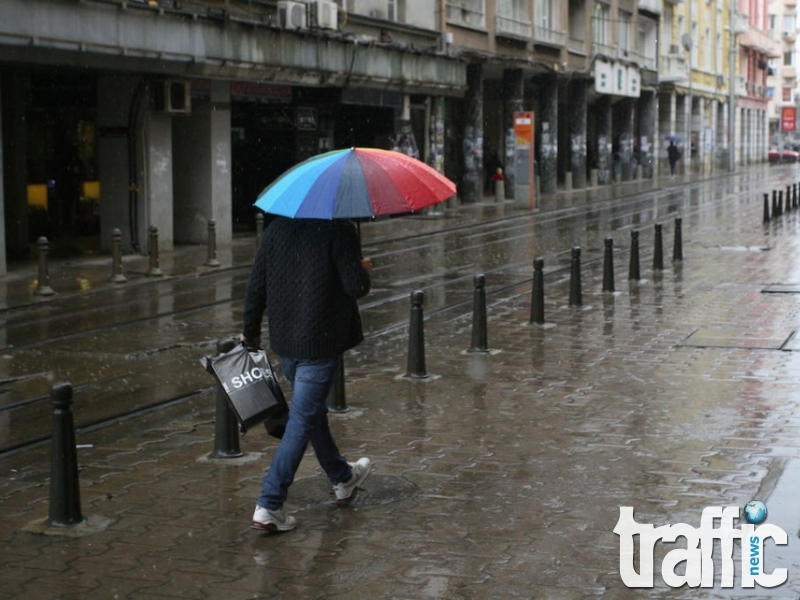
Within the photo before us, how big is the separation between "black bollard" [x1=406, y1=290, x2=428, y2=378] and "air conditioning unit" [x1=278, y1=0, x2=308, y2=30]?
17.8m

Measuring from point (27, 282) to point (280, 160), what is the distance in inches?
542

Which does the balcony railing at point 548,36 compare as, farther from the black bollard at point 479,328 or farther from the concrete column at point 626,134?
the black bollard at point 479,328

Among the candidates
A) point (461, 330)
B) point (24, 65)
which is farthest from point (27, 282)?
point (461, 330)

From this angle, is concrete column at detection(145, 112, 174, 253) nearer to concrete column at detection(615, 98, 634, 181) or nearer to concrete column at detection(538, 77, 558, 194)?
concrete column at detection(538, 77, 558, 194)

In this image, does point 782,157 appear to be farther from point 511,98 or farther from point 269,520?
point 269,520

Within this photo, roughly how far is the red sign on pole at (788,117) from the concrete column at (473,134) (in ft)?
271

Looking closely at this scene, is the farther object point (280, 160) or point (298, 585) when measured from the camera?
point (280, 160)

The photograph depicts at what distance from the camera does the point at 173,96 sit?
984 inches

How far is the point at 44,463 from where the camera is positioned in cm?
866

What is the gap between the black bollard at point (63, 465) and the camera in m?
6.86

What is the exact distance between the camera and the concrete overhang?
66.5ft

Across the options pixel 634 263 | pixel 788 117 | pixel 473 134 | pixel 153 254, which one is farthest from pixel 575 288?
pixel 788 117

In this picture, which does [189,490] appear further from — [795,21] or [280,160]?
[795,21]

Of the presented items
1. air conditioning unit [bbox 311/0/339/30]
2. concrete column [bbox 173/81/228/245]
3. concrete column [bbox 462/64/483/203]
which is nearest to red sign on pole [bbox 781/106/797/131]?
concrete column [bbox 462/64/483/203]
